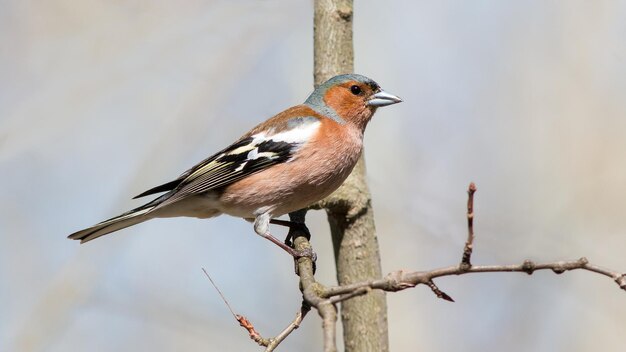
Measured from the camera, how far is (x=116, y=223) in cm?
471

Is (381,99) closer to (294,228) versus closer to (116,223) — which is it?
(294,228)

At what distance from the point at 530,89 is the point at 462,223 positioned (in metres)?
1.34

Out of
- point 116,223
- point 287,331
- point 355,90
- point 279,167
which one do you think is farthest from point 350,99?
point 287,331

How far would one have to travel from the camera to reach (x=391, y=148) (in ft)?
21.4

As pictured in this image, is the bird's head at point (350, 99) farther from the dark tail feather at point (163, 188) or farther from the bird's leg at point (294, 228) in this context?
the dark tail feather at point (163, 188)

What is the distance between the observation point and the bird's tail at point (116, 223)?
182 inches

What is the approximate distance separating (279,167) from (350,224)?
602 mm

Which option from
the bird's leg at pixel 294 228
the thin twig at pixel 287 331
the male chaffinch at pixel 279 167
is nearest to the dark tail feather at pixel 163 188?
the male chaffinch at pixel 279 167

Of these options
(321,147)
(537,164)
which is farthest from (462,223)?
(321,147)

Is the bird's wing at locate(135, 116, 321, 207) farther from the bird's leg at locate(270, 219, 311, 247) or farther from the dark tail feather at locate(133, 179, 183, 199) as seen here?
the bird's leg at locate(270, 219, 311, 247)

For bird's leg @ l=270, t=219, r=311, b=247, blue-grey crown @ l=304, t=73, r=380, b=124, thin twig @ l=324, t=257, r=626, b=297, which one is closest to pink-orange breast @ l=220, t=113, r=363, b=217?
bird's leg @ l=270, t=219, r=311, b=247

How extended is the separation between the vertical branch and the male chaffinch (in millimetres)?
173

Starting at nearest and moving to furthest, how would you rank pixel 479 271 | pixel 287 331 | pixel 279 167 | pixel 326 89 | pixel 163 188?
pixel 479 271
pixel 287 331
pixel 279 167
pixel 163 188
pixel 326 89

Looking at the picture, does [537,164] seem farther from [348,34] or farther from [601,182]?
[348,34]
